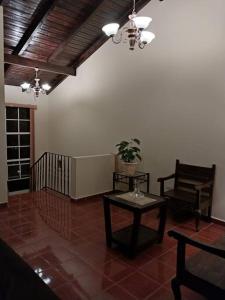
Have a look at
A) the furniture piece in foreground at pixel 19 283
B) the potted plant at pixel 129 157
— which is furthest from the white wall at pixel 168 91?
the furniture piece in foreground at pixel 19 283

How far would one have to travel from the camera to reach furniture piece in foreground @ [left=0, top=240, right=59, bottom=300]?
122 cm

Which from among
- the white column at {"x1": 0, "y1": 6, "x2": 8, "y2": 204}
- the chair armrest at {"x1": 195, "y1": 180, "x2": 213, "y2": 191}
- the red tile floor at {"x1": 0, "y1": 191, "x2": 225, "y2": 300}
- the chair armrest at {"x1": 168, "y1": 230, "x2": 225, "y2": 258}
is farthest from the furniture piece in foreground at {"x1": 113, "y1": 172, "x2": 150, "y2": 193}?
the chair armrest at {"x1": 168, "y1": 230, "x2": 225, "y2": 258}

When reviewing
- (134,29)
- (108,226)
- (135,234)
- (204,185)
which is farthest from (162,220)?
(134,29)

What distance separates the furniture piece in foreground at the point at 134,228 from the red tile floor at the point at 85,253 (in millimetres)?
114

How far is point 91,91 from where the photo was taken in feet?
19.2

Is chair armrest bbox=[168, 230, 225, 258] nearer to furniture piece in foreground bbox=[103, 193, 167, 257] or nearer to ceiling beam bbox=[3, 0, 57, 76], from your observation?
furniture piece in foreground bbox=[103, 193, 167, 257]

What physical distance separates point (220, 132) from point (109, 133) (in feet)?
8.25

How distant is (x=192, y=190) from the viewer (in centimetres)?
393

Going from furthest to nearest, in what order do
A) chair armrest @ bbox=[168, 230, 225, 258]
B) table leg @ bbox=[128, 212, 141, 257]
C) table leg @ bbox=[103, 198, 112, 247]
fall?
table leg @ bbox=[103, 198, 112, 247] < table leg @ bbox=[128, 212, 141, 257] < chair armrest @ bbox=[168, 230, 225, 258]

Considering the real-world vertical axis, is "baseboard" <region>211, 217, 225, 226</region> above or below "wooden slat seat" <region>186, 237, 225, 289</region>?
below

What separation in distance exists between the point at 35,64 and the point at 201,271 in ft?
17.6

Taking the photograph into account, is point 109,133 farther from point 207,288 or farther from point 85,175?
point 207,288

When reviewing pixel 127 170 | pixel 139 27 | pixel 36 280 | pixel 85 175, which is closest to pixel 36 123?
pixel 85 175

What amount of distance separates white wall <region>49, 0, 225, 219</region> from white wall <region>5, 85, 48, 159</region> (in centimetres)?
199
